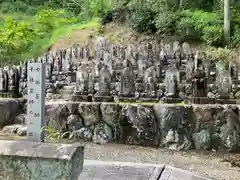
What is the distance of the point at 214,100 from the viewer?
704 centimetres

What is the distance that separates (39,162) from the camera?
271cm

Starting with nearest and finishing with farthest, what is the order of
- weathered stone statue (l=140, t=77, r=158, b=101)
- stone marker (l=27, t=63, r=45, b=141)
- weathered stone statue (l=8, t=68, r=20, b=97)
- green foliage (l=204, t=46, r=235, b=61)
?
1. stone marker (l=27, t=63, r=45, b=141)
2. weathered stone statue (l=140, t=77, r=158, b=101)
3. weathered stone statue (l=8, t=68, r=20, b=97)
4. green foliage (l=204, t=46, r=235, b=61)

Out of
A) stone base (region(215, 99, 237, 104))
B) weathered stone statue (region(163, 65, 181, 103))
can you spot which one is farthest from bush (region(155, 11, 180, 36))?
stone base (region(215, 99, 237, 104))

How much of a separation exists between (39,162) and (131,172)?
1763mm

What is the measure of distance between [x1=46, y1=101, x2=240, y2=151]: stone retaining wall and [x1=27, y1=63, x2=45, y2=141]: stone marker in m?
3.13

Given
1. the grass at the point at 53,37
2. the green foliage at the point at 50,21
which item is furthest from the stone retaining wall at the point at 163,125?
the green foliage at the point at 50,21

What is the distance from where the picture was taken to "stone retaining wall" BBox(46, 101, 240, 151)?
244 inches

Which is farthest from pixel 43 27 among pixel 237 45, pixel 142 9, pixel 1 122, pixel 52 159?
pixel 52 159

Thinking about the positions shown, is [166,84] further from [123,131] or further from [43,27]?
[43,27]

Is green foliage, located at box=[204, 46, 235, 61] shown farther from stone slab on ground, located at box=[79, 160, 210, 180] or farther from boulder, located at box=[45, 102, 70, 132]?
stone slab on ground, located at box=[79, 160, 210, 180]

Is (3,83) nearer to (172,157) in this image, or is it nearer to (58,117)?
(58,117)

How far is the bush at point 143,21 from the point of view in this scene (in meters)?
18.6

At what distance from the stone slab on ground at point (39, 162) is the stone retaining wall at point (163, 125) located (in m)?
3.71

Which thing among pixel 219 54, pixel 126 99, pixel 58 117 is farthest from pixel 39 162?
pixel 219 54
